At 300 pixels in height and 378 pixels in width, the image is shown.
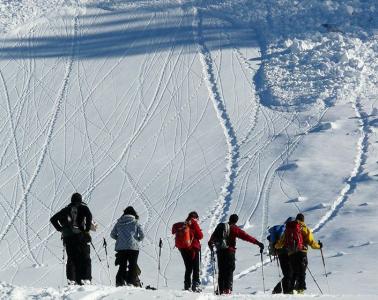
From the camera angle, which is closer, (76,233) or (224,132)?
(76,233)

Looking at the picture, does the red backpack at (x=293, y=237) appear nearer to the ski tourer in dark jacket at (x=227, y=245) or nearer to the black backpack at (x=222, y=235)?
the ski tourer in dark jacket at (x=227, y=245)

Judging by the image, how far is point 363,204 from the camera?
992 inches

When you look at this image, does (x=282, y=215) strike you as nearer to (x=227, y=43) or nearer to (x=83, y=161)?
(x=83, y=161)

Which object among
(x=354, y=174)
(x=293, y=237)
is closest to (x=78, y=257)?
(x=293, y=237)

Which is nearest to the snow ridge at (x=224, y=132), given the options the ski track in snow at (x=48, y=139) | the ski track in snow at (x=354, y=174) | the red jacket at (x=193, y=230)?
the ski track in snow at (x=354, y=174)

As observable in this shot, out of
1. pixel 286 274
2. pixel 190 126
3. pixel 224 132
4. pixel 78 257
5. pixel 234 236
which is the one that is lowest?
A: pixel 78 257

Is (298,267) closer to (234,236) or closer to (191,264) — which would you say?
(234,236)

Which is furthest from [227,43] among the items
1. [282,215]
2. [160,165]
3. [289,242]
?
[289,242]

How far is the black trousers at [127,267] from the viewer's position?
1469 centimetres

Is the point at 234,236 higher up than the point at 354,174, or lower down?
lower down

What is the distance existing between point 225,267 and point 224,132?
1572 centimetres

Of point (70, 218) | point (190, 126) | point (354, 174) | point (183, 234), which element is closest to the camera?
point (70, 218)

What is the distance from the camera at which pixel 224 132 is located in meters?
30.6

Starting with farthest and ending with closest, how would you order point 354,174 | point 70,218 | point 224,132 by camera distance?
point 224,132 < point 354,174 < point 70,218
